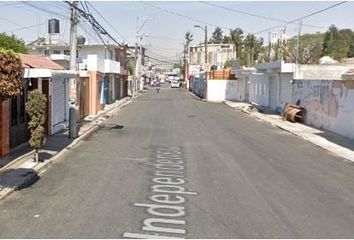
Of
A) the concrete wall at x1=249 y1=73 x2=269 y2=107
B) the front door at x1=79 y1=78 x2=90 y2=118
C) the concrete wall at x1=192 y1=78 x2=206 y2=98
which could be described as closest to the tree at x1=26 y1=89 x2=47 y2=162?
the front door at x1=79 y1=78 x2=90 y2=118

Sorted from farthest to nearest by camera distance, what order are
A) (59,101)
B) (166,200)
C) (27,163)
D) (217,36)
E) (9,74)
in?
(217,36), (59,101), (27,163), (166,200), (9,74)

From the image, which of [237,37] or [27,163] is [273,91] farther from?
[237,37]

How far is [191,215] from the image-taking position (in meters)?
8.09

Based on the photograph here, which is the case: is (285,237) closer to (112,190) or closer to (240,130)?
(112,190)

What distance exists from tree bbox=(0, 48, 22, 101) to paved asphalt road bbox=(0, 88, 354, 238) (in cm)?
193

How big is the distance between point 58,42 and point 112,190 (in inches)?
2039

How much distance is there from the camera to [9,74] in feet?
28.6

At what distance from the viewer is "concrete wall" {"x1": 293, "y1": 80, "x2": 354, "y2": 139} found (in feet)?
68.7

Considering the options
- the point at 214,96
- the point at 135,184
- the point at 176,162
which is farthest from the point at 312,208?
the point at 214,96

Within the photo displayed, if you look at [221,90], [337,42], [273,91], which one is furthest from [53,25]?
[337,42]

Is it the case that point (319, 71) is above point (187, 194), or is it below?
above

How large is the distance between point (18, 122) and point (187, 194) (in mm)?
8252

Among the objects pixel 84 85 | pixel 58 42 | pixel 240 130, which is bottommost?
pixel 240 130

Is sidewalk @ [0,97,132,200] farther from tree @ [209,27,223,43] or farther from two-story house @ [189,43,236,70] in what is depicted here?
tree @ [209,27,223,43]
